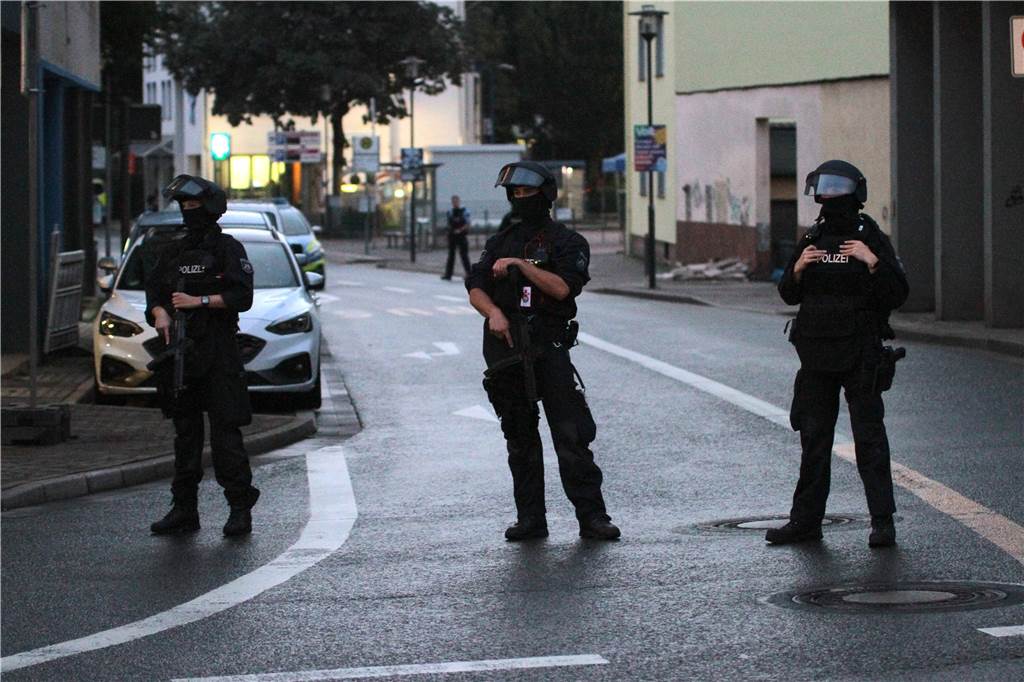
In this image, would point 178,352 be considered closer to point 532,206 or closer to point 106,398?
point 532,206

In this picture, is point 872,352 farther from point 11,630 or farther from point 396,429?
point 396,429

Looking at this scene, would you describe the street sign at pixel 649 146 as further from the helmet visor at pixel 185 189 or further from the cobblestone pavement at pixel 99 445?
the helmet visor at pixel 185 189

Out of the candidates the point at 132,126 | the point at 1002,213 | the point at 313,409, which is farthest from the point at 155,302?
the point at 132,126

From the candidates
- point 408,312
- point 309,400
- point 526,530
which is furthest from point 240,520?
point 408,312

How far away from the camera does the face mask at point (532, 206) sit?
929cm

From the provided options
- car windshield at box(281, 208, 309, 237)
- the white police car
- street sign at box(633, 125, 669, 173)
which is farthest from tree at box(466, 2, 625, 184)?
the white police car

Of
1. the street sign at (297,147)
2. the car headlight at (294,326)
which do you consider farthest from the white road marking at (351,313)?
the street sign at (297,147)

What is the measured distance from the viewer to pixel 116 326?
52.5ft

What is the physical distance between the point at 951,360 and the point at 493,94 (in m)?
73.6

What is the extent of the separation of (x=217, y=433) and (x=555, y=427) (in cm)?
181

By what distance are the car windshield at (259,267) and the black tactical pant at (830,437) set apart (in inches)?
339

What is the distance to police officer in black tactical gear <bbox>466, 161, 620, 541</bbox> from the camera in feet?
30.2

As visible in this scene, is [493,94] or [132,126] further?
[493,94]

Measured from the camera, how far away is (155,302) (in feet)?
32.9
